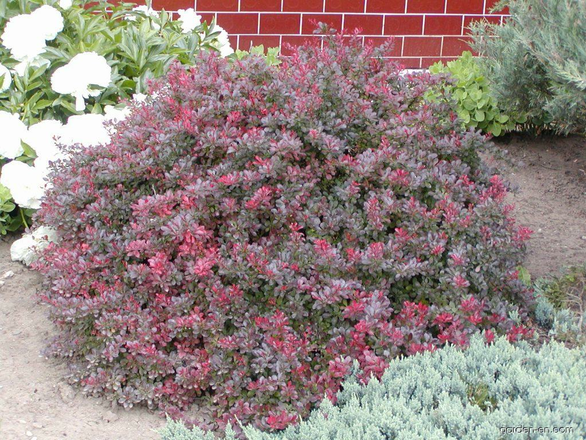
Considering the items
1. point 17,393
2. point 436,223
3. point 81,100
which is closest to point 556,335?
point 436,223

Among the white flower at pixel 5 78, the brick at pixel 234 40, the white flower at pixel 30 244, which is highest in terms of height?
the brick at pixel 234 40

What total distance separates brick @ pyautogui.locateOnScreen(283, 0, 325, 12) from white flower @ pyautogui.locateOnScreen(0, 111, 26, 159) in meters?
3.02

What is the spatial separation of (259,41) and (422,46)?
57.7 inches

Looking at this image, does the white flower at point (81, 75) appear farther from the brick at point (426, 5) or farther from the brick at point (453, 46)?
the brick at point (453, 46)

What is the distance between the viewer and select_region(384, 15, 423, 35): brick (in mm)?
6383

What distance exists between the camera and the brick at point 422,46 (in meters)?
6.46

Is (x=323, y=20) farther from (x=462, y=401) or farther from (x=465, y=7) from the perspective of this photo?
(x=462, y=401)

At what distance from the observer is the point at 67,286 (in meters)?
2.95

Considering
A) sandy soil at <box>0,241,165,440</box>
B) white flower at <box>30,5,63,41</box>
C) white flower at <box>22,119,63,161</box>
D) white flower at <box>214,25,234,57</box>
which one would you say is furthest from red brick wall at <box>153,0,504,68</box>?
sandy soil at <box>0,241,165,440</box>

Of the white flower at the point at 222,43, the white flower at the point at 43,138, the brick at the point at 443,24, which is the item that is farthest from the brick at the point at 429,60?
the white flower at the point at 43,138

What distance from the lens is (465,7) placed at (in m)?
6.45

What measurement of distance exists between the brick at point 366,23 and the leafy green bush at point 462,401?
4.24 m

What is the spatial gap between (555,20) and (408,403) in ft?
5.88

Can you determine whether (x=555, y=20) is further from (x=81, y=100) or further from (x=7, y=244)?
(x=7, y=244)
